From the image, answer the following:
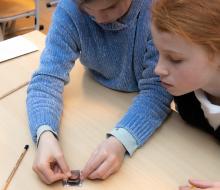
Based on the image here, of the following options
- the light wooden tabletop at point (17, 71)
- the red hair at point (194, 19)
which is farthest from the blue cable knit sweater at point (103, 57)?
the red hair at point (194, 19)

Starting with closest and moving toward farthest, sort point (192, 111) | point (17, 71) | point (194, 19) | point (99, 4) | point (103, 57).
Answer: point (194, 19) → point (99, 4) → point (192, 111) → point (103, 57) → point (17, 71)

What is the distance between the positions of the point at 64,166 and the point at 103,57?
0.37 metres

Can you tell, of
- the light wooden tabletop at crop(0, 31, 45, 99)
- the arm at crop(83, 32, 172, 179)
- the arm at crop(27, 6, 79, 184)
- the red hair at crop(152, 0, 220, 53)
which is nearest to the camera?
the red hair at crop(152, 0, 220, 53)

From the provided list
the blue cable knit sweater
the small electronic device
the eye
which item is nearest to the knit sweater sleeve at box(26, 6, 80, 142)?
the blue cable knit sweater

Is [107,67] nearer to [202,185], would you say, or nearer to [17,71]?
[17,71]

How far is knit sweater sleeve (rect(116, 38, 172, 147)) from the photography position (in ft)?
2.94

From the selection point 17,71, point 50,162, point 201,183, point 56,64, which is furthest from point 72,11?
point 201,183

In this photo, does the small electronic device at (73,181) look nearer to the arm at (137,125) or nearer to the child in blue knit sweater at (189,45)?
the arm at (137,125)

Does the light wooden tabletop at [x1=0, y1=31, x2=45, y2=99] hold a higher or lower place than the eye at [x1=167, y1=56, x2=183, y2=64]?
lower

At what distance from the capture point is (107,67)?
1.06m

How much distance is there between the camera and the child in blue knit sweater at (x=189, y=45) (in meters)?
0.69

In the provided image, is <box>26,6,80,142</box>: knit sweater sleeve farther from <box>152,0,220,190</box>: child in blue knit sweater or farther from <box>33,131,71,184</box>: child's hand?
<box>152,0,220,190</box>: child in blue knit sweater

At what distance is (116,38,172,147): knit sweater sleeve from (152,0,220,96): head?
141mm

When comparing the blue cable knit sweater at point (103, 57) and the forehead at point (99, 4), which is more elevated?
the forehead at point (99, 4)
